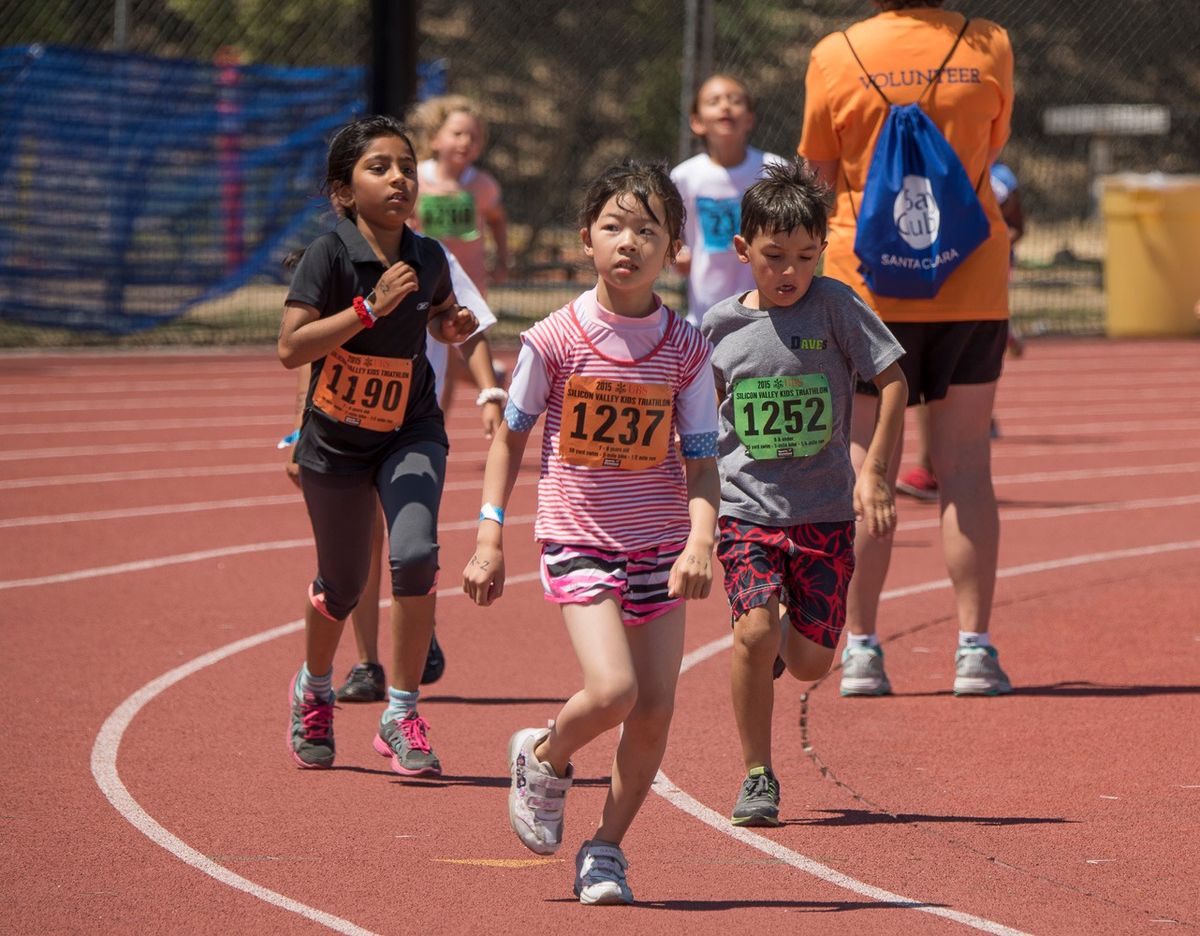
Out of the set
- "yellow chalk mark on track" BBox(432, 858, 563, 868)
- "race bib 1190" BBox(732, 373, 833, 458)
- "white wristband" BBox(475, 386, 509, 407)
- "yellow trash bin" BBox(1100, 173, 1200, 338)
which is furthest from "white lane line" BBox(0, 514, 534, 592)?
"yellow trash bin" BBox(1100, 173, 1200, 338)

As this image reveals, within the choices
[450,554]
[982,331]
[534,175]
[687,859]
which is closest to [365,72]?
[534,175]

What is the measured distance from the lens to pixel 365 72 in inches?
833

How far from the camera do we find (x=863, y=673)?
6.56 meters

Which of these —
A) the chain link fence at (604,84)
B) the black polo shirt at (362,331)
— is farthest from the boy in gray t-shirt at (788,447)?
the chain link fence at (604,84)

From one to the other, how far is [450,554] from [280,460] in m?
3.73

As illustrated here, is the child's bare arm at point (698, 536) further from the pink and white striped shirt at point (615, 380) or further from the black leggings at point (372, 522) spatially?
the black leggings at point (372, 522)

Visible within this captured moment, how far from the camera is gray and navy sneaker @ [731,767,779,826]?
504 centimetres

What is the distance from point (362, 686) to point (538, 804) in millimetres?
2207

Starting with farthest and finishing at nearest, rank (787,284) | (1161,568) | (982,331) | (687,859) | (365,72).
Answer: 1. (365,72)
2. (1161,568)
3. (982,331)
4. (787,284)
5. (687,859)

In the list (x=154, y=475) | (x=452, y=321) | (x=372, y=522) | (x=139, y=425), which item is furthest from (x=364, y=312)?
(x=139, y=425)

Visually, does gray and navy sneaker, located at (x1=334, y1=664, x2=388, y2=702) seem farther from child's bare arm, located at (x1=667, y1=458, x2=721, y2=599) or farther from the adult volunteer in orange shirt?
child's bare arm, located at (x1=667, y1=458, x2=721, y2=599)

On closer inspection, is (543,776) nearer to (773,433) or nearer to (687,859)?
(687,859)

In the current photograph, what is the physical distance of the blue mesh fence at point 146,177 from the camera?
1981cm

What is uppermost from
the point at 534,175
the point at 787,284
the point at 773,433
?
the point at 534,175
